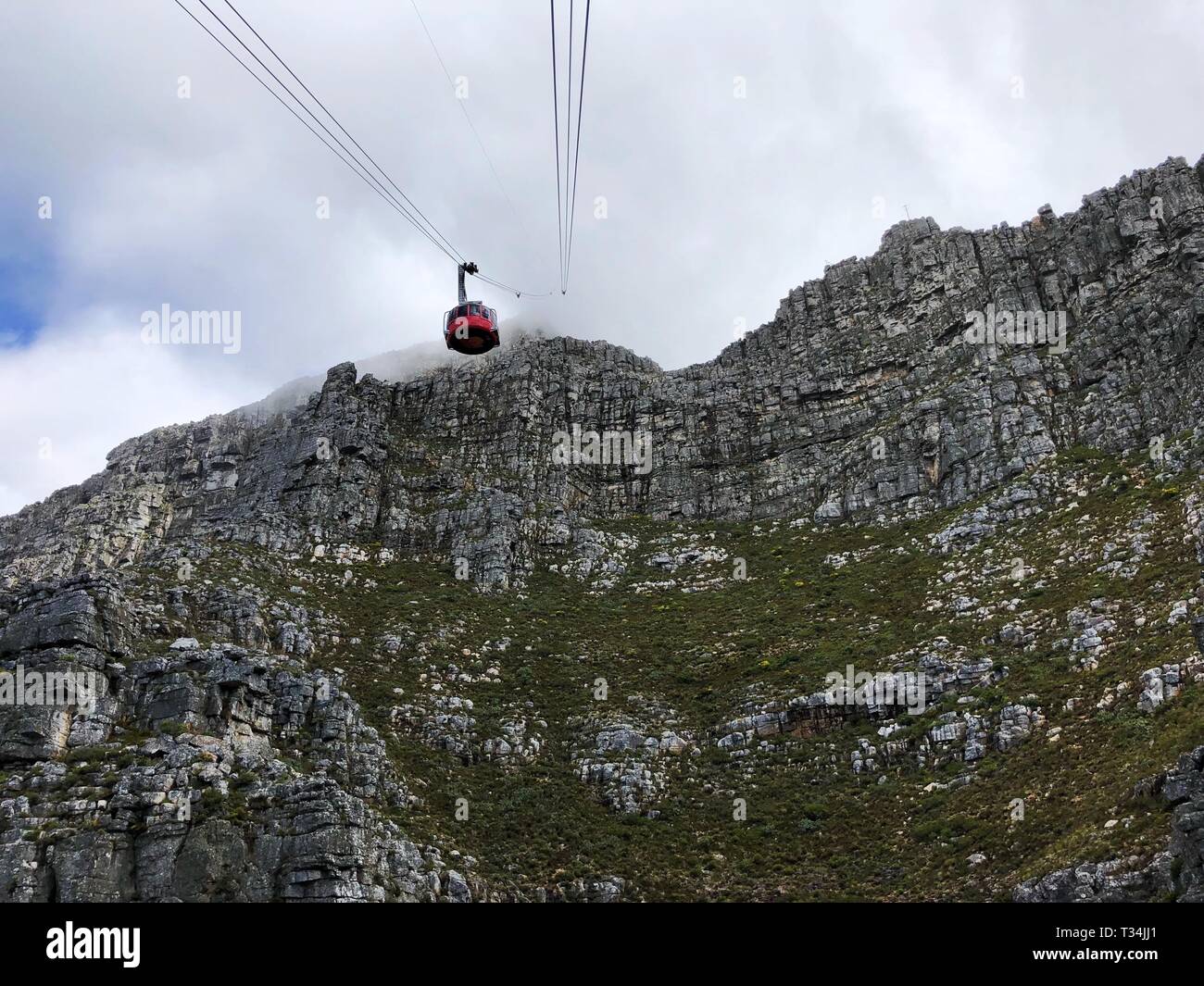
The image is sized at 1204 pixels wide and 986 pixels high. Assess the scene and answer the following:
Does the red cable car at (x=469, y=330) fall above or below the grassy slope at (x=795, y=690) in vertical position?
above

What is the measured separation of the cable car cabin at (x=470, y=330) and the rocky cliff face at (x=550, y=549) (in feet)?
61.5

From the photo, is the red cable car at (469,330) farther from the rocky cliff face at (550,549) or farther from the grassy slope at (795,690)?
the grassy slope at (795,690)

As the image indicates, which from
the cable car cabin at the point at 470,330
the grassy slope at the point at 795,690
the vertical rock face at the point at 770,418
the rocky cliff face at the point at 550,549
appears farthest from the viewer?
the vertical rock face at the point at 770,418

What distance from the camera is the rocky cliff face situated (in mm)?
33188

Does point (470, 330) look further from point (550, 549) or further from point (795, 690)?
point (550, 549)

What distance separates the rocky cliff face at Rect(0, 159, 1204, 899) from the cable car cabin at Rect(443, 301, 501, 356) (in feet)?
61.5

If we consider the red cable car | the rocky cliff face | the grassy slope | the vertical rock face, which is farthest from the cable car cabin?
the vertical rock face

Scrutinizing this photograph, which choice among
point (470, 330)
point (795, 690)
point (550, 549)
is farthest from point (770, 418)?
point (470, 330)

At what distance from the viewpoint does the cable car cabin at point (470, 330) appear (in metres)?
34.0

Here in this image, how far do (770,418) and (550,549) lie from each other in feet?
79.8

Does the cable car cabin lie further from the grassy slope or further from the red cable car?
the grassy slope

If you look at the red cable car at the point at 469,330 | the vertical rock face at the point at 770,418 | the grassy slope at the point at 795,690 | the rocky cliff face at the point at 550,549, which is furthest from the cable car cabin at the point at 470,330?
the vertical rock face at the point at 770,418

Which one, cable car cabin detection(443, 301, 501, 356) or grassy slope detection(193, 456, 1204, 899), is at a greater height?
cable car cabin detection(443, 301, 501, 356)

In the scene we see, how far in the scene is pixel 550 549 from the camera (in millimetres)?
67688
